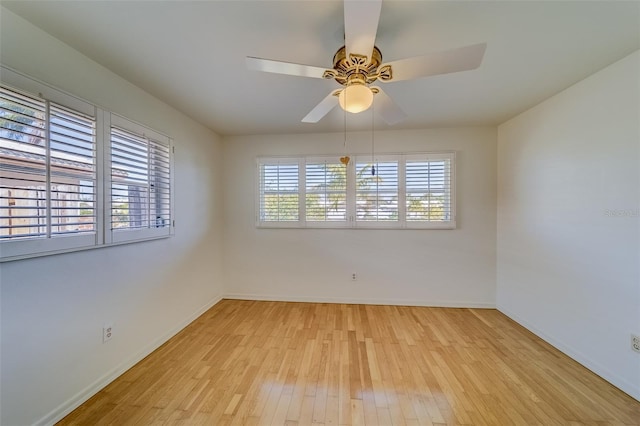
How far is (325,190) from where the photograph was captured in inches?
139

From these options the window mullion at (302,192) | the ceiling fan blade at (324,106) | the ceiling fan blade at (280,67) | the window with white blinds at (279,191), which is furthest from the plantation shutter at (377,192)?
the ceiling fan blade at (280,67)

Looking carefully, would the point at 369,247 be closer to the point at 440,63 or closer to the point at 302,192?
the point at 302,192

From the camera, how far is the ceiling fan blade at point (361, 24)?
1.00 metres

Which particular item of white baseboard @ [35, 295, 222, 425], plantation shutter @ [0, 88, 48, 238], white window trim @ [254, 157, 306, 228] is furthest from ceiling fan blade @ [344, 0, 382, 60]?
white baseboard @ [35, 295, 222, 425]

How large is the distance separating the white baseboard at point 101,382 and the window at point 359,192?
1751mm

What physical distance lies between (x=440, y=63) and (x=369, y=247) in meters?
2.51

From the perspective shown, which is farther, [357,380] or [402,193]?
[402,193]

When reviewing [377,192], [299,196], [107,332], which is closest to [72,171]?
[107,332]

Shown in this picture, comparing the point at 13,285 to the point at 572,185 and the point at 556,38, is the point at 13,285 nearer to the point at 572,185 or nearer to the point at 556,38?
the point at 556,38

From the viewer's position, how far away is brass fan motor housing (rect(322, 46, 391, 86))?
4.59ft

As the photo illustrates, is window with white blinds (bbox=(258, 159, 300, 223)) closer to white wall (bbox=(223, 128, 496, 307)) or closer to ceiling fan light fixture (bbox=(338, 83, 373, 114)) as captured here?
white wall (bbox=(223, 128, 496, 307))

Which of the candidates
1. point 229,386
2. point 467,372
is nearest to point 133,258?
point 229,386

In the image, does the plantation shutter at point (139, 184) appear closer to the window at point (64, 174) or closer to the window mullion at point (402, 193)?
the window at point (64, 174)

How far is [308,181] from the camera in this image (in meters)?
3.54
